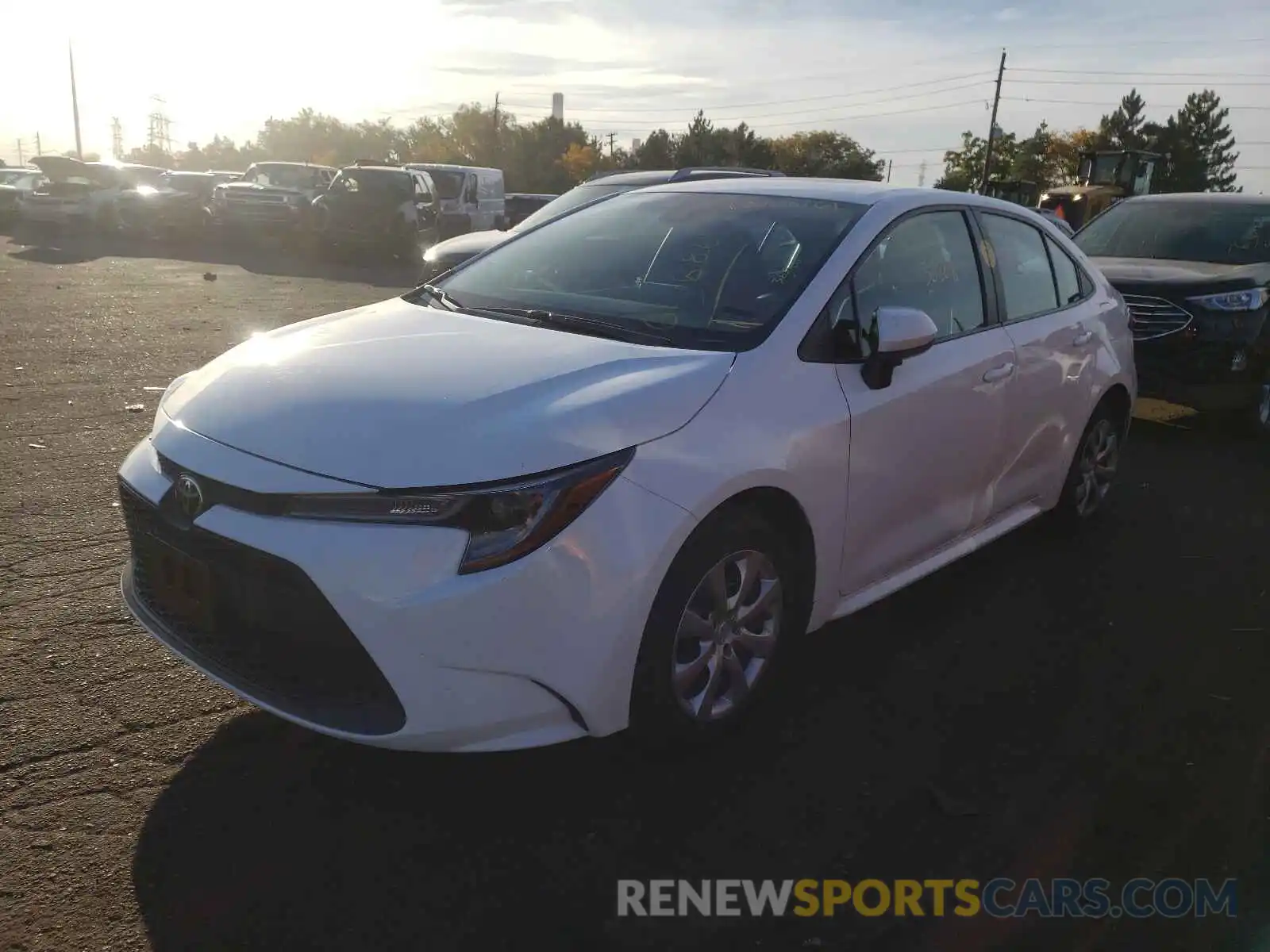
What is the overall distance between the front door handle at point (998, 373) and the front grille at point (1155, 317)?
12.8 ft

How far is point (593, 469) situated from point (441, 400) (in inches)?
18.8

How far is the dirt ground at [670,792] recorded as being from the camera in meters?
2.45

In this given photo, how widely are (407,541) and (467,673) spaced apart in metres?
0.34

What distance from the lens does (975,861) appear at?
2.74 meters

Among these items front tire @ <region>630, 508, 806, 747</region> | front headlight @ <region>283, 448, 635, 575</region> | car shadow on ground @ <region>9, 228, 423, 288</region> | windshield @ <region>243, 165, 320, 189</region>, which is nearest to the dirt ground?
front tire @ <region>630, 508, 806, 747</region>

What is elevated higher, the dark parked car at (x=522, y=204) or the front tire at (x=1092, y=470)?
the dark parked car at (x=522, y=204)

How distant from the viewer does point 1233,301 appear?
24.3 feet

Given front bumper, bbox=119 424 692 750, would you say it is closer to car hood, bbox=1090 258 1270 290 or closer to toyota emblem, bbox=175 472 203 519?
toyota emblem, bbox=175 472 203 519

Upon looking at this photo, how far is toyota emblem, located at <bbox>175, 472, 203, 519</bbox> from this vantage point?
8.78ft

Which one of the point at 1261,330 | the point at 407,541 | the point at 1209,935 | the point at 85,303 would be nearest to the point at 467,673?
the point at 407,541

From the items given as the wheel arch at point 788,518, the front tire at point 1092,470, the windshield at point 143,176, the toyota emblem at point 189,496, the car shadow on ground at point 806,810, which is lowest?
the car shadow on ground at point 806,810

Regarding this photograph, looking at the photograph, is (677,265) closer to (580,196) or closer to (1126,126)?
(580,196)

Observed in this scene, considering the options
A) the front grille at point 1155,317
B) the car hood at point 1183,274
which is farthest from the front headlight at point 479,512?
the car hood at point 1183,274

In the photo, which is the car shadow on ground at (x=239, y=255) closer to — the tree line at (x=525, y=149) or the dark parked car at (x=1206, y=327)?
the dark parked car at (x=1206, y=327)
